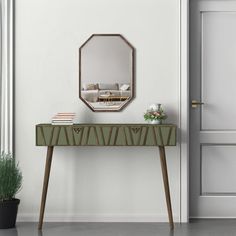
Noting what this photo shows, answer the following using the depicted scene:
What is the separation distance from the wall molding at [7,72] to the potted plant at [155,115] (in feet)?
4.35

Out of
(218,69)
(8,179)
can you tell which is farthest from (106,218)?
(218,69)

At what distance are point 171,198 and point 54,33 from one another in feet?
6.44

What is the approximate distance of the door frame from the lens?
5312 millimetres

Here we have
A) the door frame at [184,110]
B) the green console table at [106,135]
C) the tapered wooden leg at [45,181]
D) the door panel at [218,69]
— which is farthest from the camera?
the door panel at [218,69]

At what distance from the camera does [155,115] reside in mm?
5145

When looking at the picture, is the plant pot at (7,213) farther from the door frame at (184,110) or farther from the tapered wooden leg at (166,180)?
the door frame at (184,110)

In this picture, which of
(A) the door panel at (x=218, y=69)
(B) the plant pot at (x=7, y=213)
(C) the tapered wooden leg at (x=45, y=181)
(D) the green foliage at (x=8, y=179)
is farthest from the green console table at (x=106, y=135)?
(A) the door panel at (x=218, y=69)

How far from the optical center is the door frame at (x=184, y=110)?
17.4ft

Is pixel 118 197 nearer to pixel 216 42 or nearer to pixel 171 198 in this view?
pixel 171 198

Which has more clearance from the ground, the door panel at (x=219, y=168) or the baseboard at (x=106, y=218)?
the door panel at (x=219, y=168)

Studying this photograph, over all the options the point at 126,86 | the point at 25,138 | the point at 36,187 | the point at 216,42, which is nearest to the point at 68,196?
the point at 36,187

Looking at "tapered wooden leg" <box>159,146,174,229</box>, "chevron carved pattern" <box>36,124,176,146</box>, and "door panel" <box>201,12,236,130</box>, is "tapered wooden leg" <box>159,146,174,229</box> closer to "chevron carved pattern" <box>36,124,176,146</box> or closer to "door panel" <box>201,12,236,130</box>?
"chevron carved pattern" <box>36,124,176,146</box>

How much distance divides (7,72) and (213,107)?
2.05 meters

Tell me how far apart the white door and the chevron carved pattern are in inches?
25.1
